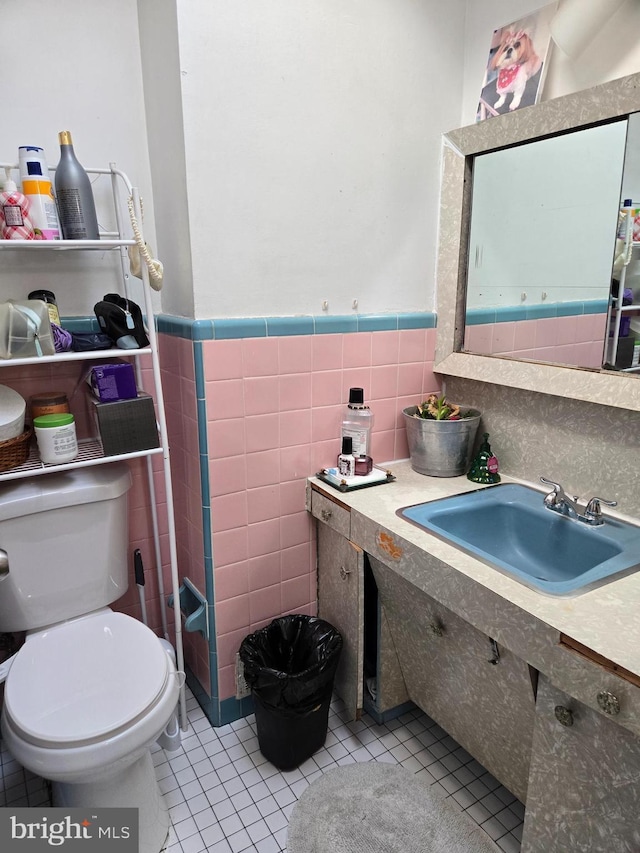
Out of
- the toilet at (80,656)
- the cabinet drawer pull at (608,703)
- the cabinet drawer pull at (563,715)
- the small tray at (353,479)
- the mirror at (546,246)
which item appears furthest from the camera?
the small tray at (353,479)

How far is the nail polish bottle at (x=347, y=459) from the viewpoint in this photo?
160 centimetres

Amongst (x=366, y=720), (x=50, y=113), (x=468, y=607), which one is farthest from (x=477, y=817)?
(x=50, y=113)

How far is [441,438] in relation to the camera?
1.64 m

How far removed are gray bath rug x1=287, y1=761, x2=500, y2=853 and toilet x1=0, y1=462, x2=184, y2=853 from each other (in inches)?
14.3

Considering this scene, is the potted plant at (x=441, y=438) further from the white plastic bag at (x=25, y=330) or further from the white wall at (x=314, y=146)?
the white plastic bag at (x=25, y=330)

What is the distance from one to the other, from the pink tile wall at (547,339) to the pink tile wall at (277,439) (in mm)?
191

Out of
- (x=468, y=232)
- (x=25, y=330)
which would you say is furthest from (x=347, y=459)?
(x=25, y=330)

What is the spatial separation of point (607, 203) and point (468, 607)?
982 mm

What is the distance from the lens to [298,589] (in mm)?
1722

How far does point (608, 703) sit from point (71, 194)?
1458 millimetres

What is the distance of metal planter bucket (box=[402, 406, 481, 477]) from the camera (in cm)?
163

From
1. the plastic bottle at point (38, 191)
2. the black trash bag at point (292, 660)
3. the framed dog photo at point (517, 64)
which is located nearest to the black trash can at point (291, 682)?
the black trash bag at point (292, 660)

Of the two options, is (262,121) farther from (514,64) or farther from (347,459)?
(347,459)

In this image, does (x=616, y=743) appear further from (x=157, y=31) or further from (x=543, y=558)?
(x=157, y=31)
